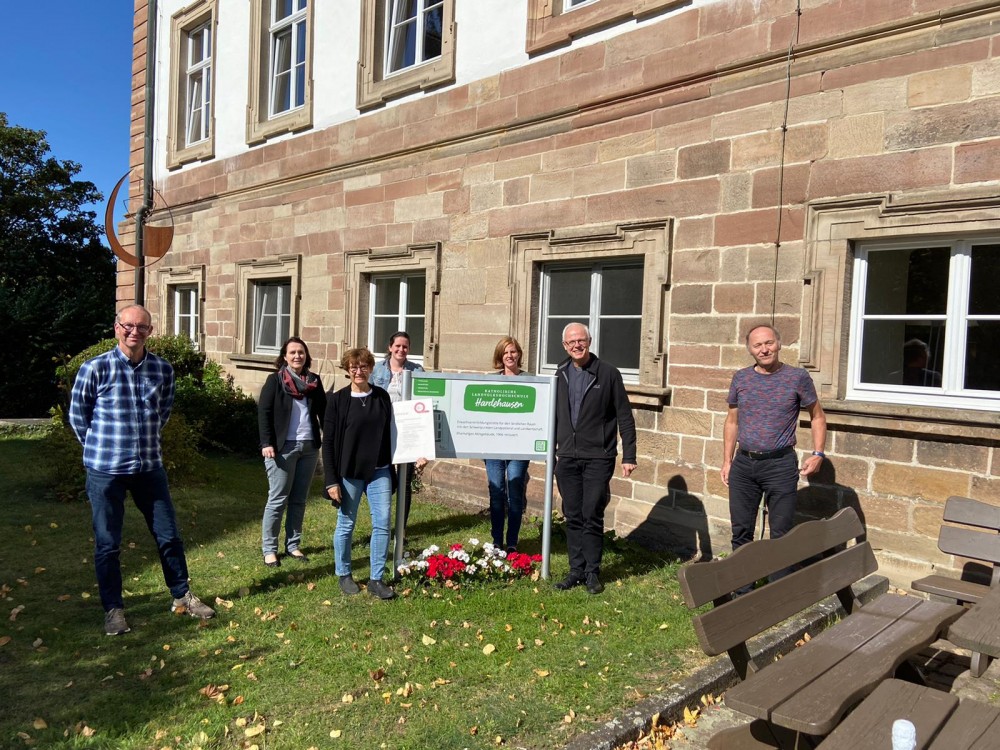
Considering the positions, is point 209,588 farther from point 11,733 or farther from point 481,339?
point 481,339

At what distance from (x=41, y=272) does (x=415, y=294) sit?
707 inches

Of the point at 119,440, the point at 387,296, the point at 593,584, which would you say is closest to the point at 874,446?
the point at 593,584

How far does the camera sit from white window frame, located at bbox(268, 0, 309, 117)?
11.1 metres

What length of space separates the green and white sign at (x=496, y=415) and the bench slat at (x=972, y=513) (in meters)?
2.52

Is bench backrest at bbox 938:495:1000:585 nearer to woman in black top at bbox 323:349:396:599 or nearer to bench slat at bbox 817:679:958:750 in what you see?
bench slat at bbox 817:679:958:750

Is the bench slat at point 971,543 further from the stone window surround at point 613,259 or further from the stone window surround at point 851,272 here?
the stone window surround at point 613,259

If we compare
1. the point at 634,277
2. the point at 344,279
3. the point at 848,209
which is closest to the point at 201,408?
the point at 344,279

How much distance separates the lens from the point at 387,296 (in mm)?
9758

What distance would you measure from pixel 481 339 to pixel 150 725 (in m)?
5.28

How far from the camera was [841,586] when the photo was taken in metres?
3.77

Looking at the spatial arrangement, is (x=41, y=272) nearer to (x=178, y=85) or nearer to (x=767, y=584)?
(x=178, y=85)

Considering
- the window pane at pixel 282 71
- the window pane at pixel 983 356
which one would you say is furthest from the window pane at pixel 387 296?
the window pane at pixel 983 356

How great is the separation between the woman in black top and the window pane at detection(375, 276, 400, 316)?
4.51 meters

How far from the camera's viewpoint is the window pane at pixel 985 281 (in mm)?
5094
